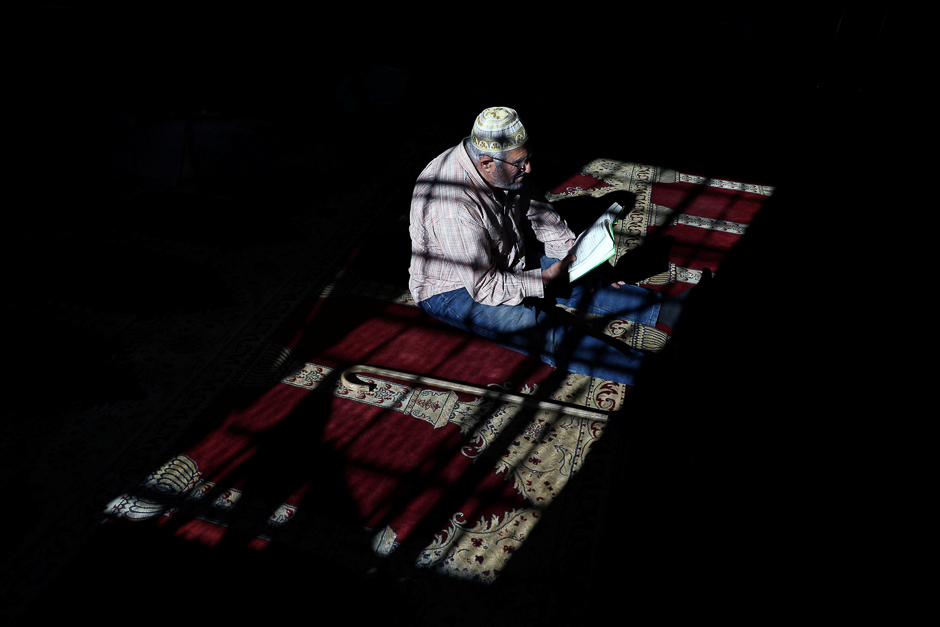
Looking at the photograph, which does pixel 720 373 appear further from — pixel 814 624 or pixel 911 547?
pixel 814 624

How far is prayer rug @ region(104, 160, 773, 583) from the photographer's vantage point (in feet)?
6.57

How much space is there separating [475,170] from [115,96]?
448 centimetres

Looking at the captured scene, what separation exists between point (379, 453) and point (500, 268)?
0.97 meters

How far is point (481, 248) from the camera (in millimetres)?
2223

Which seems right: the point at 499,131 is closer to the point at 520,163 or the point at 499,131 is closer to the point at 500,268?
the point at 520,163

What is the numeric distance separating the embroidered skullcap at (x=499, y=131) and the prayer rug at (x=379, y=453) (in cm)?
99

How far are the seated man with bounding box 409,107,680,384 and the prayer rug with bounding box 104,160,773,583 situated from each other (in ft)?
0.60

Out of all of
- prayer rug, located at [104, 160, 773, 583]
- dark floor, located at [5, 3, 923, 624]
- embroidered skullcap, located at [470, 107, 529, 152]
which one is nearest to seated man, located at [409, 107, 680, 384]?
embroidered skullcap, located at [470, 107, 529, 152]

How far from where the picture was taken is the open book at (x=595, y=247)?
2213 mm

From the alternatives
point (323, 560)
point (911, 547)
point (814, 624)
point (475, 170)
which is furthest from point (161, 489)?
point (911, 547)

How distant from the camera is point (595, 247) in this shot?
7.47 ft

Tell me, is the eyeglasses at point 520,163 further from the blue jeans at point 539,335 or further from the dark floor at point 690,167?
the dark floor at point 690,167

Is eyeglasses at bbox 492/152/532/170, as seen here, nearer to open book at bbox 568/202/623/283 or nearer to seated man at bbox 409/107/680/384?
seated man at bbox 409/107/680/384

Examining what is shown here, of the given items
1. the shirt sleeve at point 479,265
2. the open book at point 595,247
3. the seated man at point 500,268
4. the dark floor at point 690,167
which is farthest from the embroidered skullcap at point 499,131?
the dark floor at point 690,167
